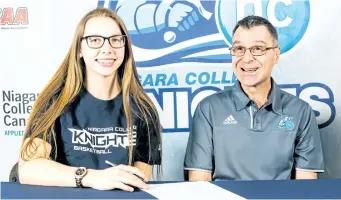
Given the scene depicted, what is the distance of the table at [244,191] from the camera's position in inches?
66.9

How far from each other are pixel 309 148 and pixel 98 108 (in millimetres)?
984

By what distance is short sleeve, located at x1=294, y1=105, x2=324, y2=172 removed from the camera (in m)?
2.31

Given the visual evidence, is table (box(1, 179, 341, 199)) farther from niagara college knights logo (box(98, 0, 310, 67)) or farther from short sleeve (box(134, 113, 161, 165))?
niagara college knights logo (box(98, 0, 310, 67))

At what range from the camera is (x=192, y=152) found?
2326 mm

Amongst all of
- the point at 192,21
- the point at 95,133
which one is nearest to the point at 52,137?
the point at 95,133

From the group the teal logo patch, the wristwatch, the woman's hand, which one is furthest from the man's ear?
the wristwatch

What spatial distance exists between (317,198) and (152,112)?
90cm

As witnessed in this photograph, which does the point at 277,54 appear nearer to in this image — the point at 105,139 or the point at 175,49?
the point at 175,49

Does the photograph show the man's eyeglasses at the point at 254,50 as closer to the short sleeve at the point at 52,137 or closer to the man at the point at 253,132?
the man at the point at 253,132

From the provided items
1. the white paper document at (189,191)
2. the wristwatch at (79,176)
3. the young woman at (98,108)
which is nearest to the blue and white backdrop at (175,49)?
the young woman at (98,108)

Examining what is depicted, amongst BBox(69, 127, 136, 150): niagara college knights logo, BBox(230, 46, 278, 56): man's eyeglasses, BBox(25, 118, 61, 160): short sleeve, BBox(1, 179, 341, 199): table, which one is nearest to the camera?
BBox(1, 179, 341, 199): table

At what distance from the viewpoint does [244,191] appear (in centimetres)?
178

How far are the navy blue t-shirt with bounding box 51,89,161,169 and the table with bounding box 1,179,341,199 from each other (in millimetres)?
372

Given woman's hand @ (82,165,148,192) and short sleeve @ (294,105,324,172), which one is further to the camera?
short sleeve @ (294,105,324,172)
